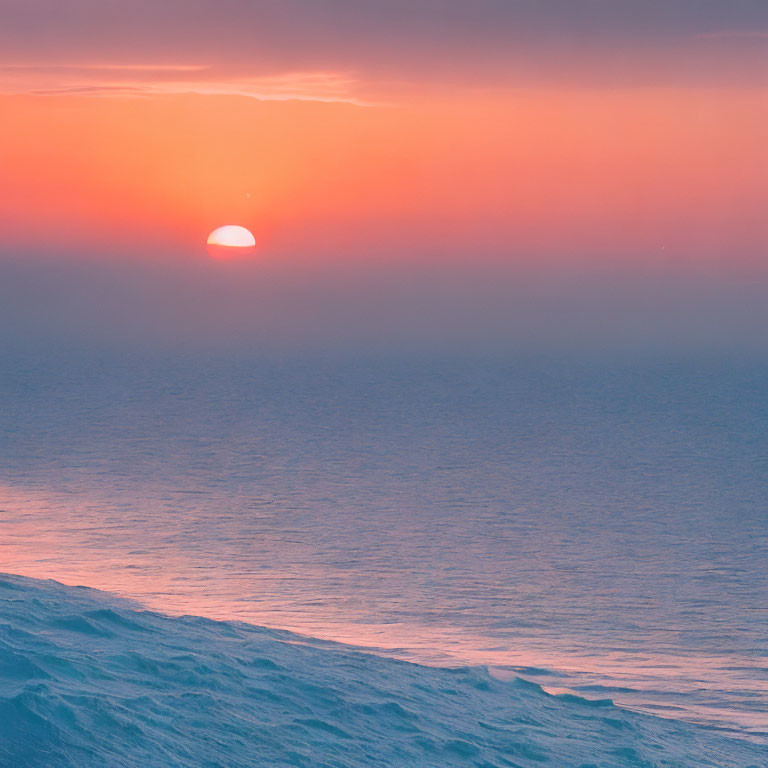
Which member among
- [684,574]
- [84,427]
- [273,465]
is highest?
[84,427]

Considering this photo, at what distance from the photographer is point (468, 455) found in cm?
1944

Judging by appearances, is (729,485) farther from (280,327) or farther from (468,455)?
(280,327)

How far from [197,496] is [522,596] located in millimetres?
6513

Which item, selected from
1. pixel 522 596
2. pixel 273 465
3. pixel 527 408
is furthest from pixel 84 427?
pixel 522 596

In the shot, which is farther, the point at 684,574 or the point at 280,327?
the point at 280,327

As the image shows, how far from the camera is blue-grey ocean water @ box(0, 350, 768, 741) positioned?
8.39 m

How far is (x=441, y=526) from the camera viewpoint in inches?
512

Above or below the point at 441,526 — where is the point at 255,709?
below

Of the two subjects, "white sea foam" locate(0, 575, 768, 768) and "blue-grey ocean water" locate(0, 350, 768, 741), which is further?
"blue-grey ocean water" locate(0, 350, 768, 741)

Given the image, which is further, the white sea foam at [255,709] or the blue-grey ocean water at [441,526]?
the blue-grey ocean water at [441,526]

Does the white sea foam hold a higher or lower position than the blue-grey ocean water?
lower

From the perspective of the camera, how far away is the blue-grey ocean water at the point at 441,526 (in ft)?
27.5

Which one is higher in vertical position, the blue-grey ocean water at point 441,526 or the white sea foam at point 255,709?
the blue-grey ocean water at point 441,526

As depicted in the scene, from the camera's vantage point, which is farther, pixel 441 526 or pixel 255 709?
pixel 441 526
